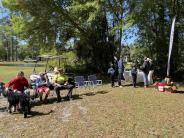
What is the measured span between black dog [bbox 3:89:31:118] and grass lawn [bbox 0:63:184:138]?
27 cm

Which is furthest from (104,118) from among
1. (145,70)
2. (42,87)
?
(145,70)

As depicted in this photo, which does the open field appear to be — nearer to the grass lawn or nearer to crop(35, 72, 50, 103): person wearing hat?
the grass lawn

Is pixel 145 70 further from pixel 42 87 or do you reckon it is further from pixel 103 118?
pixel 103 118

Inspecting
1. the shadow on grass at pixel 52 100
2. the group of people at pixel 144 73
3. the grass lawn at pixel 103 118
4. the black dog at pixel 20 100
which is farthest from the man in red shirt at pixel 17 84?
the group of people at pixel 144 73

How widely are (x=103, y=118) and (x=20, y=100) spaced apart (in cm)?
309

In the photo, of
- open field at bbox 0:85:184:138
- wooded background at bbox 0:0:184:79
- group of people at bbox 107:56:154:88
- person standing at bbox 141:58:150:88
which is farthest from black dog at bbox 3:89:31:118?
wooded background at bbox 0:0:184:79

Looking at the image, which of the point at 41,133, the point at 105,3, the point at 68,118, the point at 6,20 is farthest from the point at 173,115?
the point at 6,20

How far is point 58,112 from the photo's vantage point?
15477mm

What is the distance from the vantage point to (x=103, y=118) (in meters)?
13.9

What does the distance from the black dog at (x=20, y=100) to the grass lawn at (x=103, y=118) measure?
275 millimetres

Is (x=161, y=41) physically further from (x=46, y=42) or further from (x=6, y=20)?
(x=6, y=20)

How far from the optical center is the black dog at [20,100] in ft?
49.8

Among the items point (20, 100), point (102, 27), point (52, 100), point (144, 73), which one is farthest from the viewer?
point (102, 27)

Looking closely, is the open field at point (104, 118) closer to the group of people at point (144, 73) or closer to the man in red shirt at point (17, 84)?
the man in red shirt at point (17, 84)
